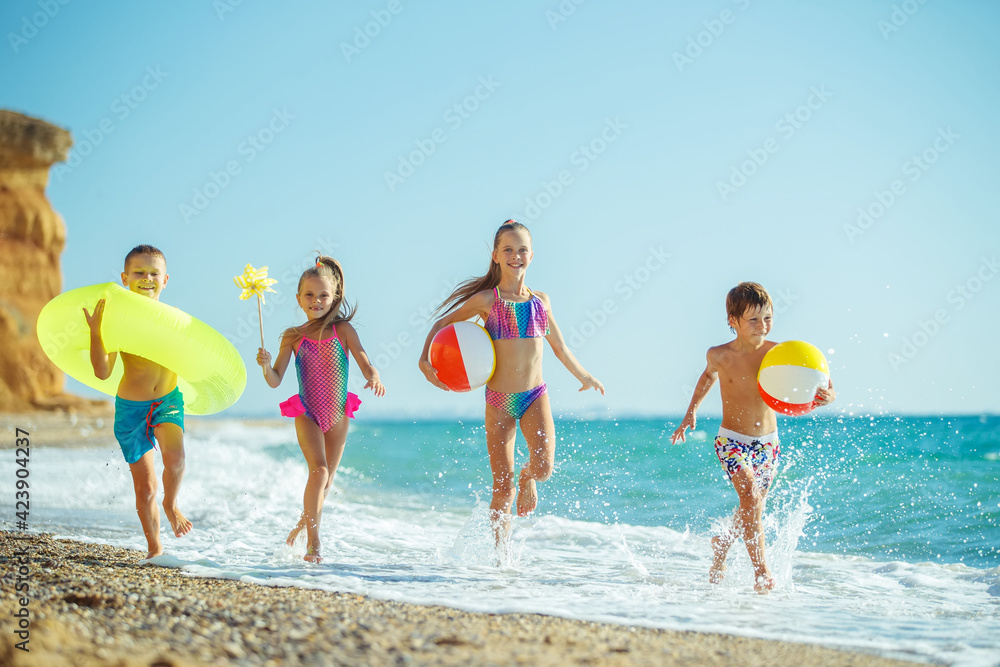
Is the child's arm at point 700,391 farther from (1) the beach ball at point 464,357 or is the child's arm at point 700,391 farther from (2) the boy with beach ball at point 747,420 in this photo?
(1) the beach ball at point 464,357

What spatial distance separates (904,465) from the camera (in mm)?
14156

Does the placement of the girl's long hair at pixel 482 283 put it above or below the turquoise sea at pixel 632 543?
above

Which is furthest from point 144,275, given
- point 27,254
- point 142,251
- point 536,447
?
point 27,254

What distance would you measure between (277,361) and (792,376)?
3365 mm

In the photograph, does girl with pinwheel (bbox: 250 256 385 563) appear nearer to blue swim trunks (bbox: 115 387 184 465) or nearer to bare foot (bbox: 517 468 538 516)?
blue swim trunks (bbox: 115 387 184 465)

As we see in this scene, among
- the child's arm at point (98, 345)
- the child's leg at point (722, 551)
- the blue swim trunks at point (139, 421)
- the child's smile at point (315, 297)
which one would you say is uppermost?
the child's smile at point (315, 297)

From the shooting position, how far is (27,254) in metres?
30.7

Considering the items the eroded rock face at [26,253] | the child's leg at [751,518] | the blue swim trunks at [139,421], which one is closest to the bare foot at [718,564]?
the child's leg at [751,518]

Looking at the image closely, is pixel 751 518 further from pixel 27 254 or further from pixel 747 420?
pixel 27 254

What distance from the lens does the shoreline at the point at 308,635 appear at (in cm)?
264

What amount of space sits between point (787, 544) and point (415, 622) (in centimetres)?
325

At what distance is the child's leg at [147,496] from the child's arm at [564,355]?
2.72 m

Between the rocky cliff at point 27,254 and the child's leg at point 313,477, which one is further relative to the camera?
the rocky cliff at point 27,254

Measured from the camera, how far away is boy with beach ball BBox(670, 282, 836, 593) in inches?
187
